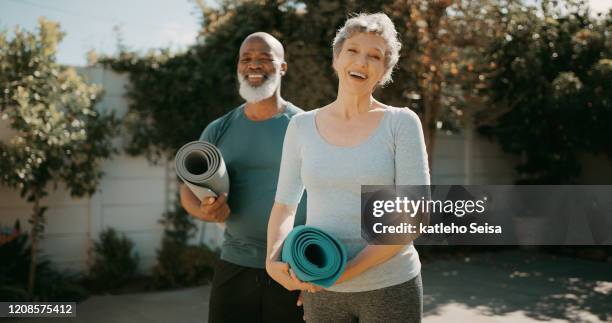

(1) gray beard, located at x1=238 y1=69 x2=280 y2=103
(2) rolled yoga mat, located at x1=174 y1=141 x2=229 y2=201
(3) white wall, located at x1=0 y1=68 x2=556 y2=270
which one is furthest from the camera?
(3) white wall, located at x1=0 y1=68 x2=556 y2=270

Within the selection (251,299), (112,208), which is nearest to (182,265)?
(112,208)

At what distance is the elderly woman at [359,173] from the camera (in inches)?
60.7

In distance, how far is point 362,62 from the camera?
1.60 m

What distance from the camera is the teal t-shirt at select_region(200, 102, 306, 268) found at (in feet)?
7.73

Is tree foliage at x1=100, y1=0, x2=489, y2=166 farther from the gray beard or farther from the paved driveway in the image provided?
the gray beard

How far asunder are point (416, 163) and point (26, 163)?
392 cm

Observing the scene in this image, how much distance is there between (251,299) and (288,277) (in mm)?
823

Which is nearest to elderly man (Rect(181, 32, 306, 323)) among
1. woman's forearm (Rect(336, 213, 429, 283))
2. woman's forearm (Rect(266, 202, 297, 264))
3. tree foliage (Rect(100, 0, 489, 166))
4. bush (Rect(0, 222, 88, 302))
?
woman's forearm (Rect(266, 202, 297, 264))

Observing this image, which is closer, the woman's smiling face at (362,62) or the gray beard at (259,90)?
the woman's smiling face at (362,62)

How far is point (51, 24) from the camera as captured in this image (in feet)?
15.6

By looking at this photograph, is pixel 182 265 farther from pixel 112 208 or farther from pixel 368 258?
pixel 368 258

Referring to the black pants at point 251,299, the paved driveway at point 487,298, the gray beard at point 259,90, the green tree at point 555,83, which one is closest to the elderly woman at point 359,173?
the black pants at point 251,299

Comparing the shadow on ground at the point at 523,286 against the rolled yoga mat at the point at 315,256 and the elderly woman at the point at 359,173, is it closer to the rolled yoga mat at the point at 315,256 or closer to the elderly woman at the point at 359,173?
the elderly woman at the point at 359,173

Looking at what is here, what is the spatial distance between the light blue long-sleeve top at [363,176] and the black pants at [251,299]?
759 millimetres
